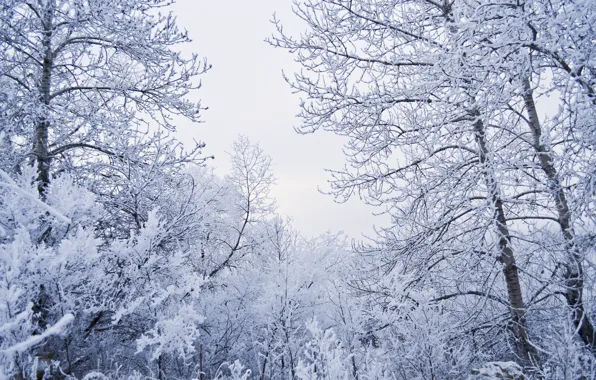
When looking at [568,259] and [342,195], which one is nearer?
[568,259]

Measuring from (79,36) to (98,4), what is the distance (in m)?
1.24

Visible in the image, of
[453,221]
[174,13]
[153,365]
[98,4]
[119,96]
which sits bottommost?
[153,365]

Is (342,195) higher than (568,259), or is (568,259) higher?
(342,195)

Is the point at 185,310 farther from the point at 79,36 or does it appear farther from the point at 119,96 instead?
the point at 79,36

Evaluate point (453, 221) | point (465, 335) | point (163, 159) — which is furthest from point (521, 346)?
point (163, 159)

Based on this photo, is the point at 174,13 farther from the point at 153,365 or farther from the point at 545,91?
the point at 153,365

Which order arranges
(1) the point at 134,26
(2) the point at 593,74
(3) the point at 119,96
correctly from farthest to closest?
(3) the point at 119,96
(1) the point at 134,26
(2) the point at 593,74

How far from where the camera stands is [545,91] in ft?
7.83

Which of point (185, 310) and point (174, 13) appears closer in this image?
point (185, 310)

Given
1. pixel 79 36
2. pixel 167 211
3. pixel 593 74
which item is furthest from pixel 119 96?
pixel 593 74

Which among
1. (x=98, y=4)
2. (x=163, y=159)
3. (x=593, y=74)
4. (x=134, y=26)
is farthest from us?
(x=163, y=159)

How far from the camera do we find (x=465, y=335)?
5129 millimetres

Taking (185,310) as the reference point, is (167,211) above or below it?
above

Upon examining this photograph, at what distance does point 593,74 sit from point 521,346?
372 cm
